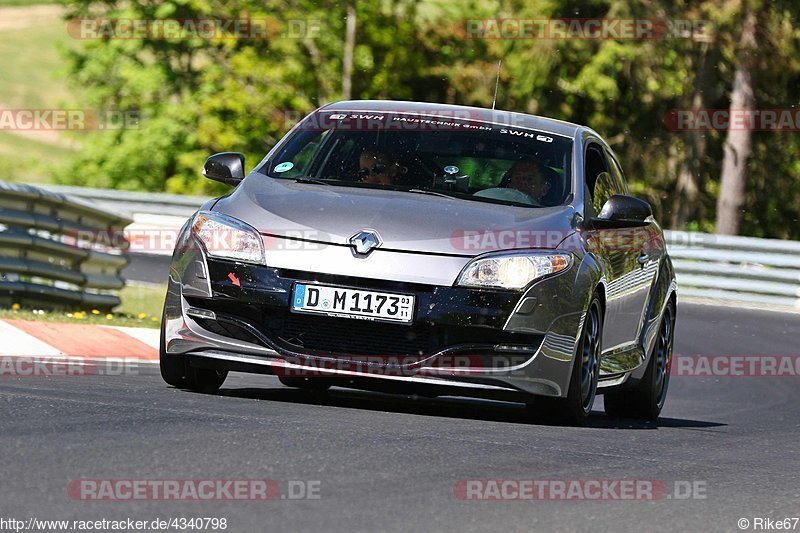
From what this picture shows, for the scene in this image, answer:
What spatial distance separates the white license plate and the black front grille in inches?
1.5

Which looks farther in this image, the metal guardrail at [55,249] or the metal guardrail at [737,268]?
the metal guardrail at [737,268]

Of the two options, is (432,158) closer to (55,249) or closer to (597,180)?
(597,180)

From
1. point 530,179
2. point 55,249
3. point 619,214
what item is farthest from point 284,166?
point 55,249

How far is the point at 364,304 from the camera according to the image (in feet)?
24.4

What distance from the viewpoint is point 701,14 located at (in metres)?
39.0

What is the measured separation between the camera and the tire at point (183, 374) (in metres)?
8.18

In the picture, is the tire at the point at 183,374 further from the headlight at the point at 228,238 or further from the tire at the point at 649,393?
the tire at the point at 649,393

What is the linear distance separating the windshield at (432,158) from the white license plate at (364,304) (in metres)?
0.96

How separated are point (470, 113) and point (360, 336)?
210 cm

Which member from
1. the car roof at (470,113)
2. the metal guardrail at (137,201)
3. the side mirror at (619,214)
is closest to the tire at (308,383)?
the car roof at (470,113)

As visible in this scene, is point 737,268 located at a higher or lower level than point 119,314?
lower

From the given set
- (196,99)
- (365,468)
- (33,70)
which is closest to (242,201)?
(365,468)

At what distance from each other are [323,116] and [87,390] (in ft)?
7.25

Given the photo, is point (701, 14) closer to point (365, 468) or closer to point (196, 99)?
point (196, 99)
